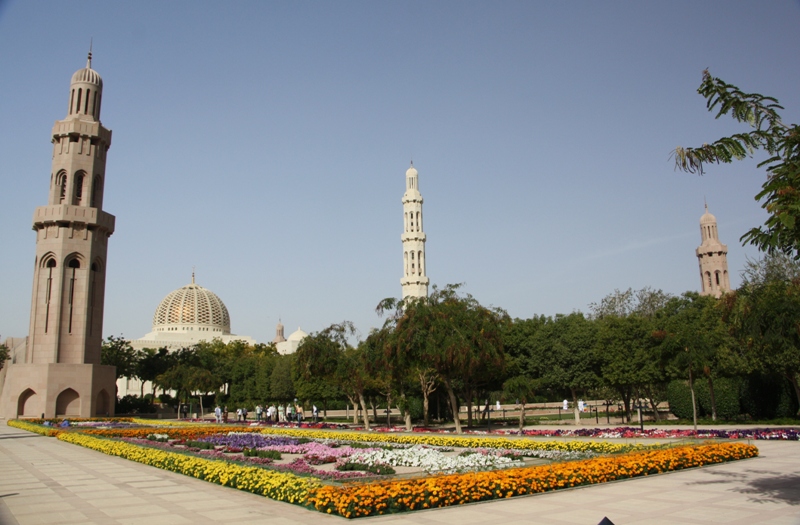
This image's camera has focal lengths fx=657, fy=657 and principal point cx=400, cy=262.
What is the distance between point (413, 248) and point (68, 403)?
123 ft

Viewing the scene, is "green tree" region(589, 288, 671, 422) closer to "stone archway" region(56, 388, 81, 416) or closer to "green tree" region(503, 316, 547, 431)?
"green tree" region(503, 316, 547, 431)

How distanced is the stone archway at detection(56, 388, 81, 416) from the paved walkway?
97.8ft

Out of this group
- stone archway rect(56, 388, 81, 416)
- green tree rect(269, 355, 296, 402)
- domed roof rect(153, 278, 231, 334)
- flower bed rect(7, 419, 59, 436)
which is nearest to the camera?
flower bed rect(7, 419, 59, 436)

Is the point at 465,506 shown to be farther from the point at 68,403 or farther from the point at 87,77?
the point at 87,77

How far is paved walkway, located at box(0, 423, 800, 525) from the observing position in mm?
9391

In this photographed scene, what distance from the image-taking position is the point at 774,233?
788 cm

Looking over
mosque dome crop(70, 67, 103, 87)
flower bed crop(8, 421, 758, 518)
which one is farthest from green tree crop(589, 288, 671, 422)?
mosque dome crop(70, 67, 103, 87)

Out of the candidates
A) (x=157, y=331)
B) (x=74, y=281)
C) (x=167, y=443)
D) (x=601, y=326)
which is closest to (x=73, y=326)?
(x=74, y=281)

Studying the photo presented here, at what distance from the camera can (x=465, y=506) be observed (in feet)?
34.7

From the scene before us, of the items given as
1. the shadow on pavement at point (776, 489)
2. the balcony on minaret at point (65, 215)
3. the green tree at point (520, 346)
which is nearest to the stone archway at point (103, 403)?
the balcony on minaret at point (65, 215)

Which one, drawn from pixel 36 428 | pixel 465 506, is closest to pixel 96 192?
pixel 36 428

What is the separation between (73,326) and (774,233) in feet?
146

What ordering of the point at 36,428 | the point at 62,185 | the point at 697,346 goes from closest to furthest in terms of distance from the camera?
the point at 697,346 → the point at 36,428 → the point at 62,185

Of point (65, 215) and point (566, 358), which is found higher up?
point (65, 215)
